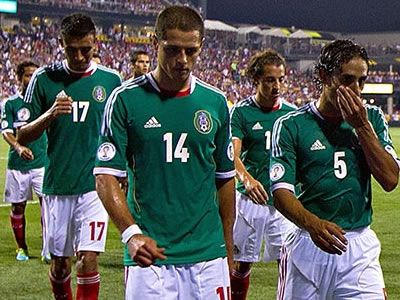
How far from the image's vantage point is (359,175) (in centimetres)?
445

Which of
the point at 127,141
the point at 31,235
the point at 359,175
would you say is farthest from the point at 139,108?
the point at 31,235

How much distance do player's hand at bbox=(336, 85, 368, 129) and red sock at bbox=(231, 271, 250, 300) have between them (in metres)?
3.75

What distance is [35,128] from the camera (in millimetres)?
6328

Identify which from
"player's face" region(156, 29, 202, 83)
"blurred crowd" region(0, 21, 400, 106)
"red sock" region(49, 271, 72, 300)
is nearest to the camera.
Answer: "player's face" region(156, 29, 202, 83)

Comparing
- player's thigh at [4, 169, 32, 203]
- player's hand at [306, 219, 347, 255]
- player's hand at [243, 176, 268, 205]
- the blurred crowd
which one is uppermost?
player's hand at [306, 219, 347, 255]

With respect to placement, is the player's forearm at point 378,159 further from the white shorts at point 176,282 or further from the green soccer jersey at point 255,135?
the green soccer jersey at point 255,135

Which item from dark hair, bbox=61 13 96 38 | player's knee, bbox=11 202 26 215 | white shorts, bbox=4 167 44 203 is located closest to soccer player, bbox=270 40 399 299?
dark hair, bbox=61 13 96 38

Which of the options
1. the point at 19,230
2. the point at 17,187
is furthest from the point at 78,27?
the point at 17,187

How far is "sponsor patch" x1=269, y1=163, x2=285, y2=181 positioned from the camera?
4.43 meters

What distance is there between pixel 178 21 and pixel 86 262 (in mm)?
3109

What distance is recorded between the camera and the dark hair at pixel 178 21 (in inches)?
156

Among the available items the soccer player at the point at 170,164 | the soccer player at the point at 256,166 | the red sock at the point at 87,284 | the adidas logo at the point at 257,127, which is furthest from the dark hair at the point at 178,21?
the adidas logo at the point at 257,127

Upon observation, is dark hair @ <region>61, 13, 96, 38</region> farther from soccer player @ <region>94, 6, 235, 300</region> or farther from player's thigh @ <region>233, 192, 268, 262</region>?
soccer player @ <region>94, 6, 235, 300</region>

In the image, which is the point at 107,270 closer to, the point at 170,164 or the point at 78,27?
the point at 78,27
